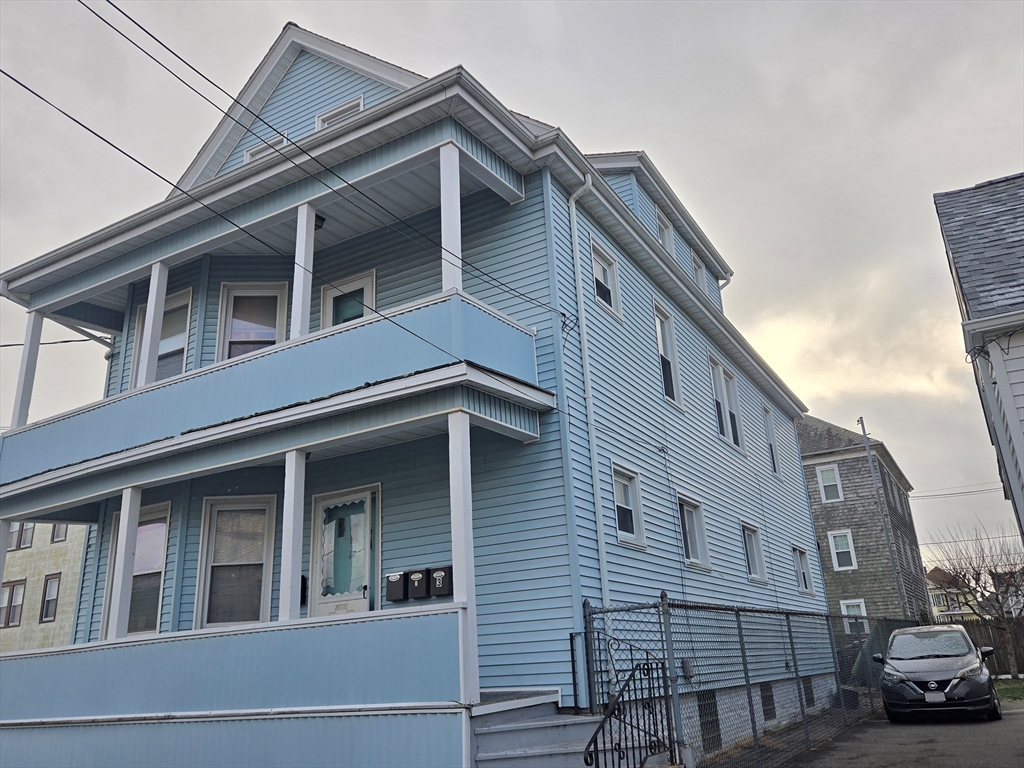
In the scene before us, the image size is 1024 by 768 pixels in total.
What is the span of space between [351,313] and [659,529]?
589cm

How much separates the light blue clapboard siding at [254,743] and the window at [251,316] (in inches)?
230

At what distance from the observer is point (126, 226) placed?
12.7 meters

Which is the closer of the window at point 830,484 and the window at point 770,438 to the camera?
the window at point 770,438

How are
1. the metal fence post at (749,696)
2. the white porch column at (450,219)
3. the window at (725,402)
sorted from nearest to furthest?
the metal fence post at (749,696)
the white porch column at (450,219)
the window at (725,402)

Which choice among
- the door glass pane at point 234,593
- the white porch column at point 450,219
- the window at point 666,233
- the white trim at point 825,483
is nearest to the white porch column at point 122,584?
the door glass pane at point 234,593

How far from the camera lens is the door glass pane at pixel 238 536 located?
12.2 meters

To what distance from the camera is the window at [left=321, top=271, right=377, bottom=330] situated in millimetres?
12648

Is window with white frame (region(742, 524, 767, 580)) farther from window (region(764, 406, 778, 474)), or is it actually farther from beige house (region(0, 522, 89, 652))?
beige house (region(0, 522, 89, 652))

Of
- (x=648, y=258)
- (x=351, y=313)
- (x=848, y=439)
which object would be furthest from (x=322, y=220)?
(x=848, y=439)

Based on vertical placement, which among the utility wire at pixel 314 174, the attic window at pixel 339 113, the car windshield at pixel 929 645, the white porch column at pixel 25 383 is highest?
the attic window at pixel 339 113

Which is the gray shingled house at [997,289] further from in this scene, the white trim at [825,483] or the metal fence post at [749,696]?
the white trim at [825,483]

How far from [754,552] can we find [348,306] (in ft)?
34.6

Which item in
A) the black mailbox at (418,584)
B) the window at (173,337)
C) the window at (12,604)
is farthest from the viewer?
the window at (12,604)

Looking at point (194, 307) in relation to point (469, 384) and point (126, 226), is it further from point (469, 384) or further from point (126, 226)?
point (469, 384)
